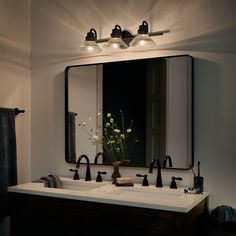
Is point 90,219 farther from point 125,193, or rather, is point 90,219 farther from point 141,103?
point 141,103

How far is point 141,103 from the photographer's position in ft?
8.35

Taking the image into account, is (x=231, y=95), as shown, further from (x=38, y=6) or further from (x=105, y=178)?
(x=38, y=6)

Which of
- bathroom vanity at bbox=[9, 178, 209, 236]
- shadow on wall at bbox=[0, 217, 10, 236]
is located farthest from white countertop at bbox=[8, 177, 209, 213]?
shadow on wall at bbox=[0, 217, 10, 236]

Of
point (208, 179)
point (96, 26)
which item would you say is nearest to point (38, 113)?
point (96, 26)

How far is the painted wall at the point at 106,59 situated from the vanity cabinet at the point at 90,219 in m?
0.43

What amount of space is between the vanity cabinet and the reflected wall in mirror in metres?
0.52

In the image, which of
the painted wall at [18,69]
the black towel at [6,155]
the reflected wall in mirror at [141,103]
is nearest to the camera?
the reflected wall in mirror at [141,103]

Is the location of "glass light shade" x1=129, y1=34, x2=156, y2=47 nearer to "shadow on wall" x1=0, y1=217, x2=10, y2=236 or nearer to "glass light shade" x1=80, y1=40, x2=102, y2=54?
"glass light shade" x1=80, y1=40, x2=102, y2=54

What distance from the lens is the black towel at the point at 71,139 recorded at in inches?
111

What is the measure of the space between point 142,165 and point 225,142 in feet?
2.10

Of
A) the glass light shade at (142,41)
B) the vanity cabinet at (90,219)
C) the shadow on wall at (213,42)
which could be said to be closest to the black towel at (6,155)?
the vanity cabinet at (90,219)

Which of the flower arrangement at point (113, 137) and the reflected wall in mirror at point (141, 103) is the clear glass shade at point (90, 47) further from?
the flower arrangement at point (113, 137)

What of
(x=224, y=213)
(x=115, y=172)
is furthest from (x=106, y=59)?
(x=224, y=213)

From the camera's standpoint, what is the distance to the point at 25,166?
3.01m
